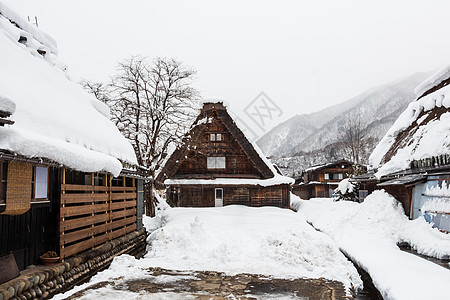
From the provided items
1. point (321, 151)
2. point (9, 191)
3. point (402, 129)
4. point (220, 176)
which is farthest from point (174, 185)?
point (321, 151)

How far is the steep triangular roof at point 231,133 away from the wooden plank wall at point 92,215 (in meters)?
7.63

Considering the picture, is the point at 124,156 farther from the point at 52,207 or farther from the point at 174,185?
the point at 174,185

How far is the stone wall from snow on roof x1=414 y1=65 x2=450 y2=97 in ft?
49.7

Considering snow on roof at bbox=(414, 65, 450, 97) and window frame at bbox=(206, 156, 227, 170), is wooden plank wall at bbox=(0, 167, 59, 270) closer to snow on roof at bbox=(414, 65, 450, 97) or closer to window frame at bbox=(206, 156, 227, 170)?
window frame at bbox=(206, 156, 227, 170)

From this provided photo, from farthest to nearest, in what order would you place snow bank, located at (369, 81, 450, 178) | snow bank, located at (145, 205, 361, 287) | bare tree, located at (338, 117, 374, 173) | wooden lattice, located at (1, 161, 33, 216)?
bare tree, located at (338, 117, 374, 173) < snow bank, located at (369, 81, 450, 178) < snow bank, located at (145, 205, 361, 287) < wooden lattice, located at (1, 161, 33, 216)

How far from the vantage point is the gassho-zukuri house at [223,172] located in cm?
2095

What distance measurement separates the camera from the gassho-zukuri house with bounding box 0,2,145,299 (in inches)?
216

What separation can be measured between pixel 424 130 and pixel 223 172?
1195cm

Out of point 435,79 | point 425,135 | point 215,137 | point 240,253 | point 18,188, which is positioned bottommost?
point 240,253

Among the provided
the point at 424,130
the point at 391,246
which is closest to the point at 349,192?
the point at 424,130

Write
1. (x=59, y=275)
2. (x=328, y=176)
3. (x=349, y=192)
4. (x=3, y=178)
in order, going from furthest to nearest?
(x=328, y=176) → (x=349, y=192) → (x=59, y=275) → (x=3, y=178)

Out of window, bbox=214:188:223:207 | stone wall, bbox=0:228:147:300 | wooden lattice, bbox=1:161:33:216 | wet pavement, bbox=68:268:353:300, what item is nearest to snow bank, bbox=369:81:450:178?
wet pavement, bbox=68:268:353:300

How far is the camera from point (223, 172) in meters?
21.6

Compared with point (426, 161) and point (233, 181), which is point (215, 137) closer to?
point (233, 181)
